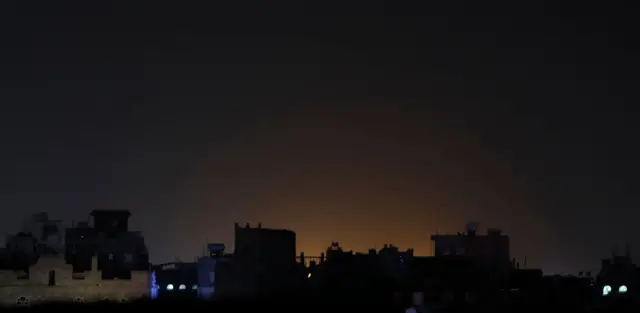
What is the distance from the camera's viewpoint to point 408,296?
52.8 metres

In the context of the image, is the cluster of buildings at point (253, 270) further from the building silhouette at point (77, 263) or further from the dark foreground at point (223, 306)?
the dark foreground at point (223, 306)

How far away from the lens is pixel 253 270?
48.7 metres

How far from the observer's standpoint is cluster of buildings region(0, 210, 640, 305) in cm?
4988

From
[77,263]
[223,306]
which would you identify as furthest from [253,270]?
[223,306]

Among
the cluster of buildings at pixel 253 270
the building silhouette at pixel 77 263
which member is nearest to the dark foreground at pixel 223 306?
the cluster of buildings at pixel 253 270

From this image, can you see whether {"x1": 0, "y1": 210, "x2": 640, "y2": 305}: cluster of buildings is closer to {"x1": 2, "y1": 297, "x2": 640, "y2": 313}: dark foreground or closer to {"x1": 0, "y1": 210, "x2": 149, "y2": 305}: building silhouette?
{"x1": 0, "y1": 210, "x2": 149, "y2": 305}: building silhouette

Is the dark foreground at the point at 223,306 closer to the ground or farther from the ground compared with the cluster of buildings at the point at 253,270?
closer to the ground

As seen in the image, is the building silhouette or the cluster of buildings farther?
the building silhouette

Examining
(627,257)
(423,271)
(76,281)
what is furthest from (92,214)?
(627,257)

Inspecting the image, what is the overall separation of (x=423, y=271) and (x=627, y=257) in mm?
17230

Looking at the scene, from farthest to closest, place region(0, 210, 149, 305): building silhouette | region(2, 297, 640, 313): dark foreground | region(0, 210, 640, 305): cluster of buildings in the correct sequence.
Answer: region(0, 210, 149, 305): building silhouette, region(0, 210, 640, 305): cluster of buildings, region(2, 297, 640, 313): dark foreground

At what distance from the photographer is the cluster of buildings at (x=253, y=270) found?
49.9 meters

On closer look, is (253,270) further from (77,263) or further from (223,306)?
(223,306)

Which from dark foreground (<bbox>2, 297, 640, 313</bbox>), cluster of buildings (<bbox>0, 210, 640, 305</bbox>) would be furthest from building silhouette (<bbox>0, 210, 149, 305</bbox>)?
dark foreground (<bbox>2, 297, 640, 313</bbox>)
